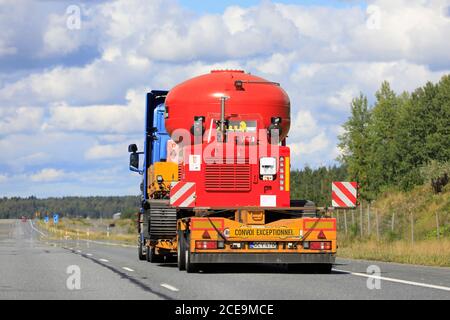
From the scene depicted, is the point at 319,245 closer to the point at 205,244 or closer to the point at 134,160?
the point at 205,244

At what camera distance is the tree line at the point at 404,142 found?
78875 mm

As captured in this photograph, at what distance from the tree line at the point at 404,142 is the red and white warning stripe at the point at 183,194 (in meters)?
47.7

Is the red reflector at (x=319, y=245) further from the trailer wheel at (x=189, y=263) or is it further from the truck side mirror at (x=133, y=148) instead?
the truck side mirror at (x=133, y=148)

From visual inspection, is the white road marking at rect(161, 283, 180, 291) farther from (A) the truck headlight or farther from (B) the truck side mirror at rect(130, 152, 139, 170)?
(B) the truck side mirror at rect(130, 152, 139, 170)

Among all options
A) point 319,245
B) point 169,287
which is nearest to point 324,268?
point 319,245

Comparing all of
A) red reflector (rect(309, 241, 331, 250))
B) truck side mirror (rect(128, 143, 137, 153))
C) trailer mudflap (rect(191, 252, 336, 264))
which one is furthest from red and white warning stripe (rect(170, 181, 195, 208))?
truck side mirror (rect(128, 143, 137, 153))

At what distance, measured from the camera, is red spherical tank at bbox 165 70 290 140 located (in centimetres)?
2244

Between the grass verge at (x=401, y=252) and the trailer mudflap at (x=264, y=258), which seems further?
the grass verge at (x=401, y=252)

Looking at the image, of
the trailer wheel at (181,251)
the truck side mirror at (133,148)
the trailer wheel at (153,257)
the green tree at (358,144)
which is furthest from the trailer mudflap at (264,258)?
the green tree at (358,144)

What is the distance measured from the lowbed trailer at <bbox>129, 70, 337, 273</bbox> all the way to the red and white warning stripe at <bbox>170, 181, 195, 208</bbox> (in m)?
0.02

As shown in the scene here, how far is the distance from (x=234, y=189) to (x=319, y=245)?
7.39 ft

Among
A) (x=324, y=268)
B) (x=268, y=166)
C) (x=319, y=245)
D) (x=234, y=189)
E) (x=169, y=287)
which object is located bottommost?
(x=169, y=287)

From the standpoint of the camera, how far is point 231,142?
21625 millimetres
